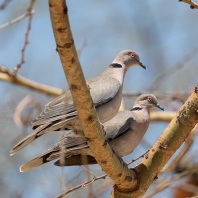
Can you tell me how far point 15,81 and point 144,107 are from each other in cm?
132

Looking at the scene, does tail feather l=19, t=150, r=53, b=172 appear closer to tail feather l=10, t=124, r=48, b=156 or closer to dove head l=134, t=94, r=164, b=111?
tail feather l=10, t=124, r=48, b=156

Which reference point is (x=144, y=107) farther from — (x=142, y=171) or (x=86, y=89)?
(x=86, y=89)

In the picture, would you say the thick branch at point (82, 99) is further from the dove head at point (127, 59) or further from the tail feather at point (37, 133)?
the dove head at point (127, 59)

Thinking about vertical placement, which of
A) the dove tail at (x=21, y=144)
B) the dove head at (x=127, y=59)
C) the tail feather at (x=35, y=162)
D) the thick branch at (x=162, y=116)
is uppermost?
the dove head at (x=127, y=59)

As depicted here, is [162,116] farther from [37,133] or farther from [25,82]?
[37,133]

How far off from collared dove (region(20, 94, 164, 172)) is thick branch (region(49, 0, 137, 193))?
1.49ft

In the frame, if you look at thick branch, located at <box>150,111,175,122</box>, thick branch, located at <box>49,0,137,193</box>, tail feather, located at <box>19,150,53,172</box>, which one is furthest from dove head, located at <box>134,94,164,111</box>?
thick branch, located at <box>49,0,137,193</box>

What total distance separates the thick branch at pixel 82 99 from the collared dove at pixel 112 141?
1.49 ft

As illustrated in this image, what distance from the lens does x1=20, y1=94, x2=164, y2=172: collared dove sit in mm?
2955

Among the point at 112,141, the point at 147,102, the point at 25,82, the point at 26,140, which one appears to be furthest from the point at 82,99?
the point at 25,82

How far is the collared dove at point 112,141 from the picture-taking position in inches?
116

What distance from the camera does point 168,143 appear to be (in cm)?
259

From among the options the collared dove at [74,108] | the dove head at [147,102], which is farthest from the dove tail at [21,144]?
the dove head at [147,102]

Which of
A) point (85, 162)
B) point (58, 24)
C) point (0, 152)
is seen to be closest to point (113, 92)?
point (85, 162)
